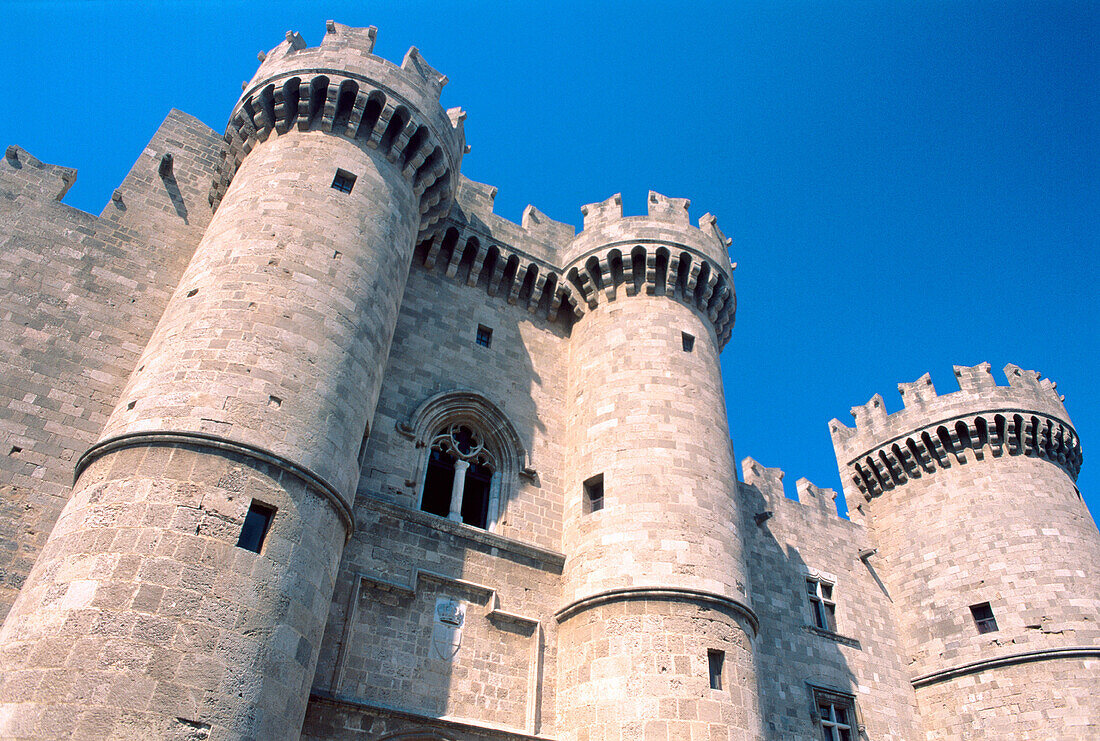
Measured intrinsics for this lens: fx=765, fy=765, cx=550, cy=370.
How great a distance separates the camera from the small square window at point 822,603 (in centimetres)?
1519

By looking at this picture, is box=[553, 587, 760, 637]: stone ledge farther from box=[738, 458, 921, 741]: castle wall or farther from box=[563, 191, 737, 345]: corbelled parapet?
box=[563, 191, 737, 345]: corbelled parapet

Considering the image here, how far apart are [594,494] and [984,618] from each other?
9.19 m

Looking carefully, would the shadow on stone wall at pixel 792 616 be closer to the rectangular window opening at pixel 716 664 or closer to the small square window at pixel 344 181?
the rectangular window opening at pixel 716 664

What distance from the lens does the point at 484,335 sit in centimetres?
1401

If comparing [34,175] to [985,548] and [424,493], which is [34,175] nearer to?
[424,493]

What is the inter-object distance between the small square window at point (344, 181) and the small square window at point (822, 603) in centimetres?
1159

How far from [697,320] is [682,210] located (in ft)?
8.12

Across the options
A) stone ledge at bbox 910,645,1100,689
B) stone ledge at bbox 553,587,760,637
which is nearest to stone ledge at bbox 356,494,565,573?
stone ledge at bbox 553,587,760,637

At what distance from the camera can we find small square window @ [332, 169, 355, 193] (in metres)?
11.5

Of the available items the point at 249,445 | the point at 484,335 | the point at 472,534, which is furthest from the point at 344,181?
the point at 472,534

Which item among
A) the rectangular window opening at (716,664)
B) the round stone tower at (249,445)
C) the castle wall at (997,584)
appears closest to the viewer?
the round stone tower at (249,445)

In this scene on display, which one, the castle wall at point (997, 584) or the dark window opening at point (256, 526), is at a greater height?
the castle wall at point (997, 584)

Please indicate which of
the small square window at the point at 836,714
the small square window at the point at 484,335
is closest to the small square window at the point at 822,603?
the small square window at the point at 836,714

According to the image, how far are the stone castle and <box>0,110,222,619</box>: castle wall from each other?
4 centimetres
